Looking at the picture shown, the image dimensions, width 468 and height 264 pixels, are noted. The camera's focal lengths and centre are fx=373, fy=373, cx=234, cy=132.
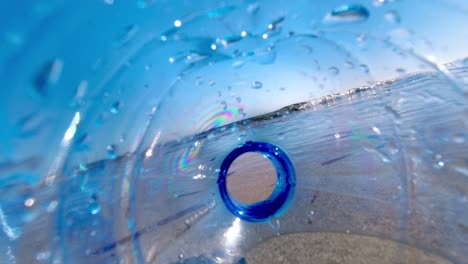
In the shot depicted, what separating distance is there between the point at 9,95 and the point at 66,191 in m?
0.34

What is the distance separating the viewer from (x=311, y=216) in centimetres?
110

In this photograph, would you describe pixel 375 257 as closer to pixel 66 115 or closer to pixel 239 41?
pixel 239 41

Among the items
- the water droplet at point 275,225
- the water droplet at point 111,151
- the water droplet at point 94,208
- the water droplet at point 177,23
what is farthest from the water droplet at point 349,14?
the water droplet at point 94,208

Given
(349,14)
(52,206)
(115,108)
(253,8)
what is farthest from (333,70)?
(52,206)

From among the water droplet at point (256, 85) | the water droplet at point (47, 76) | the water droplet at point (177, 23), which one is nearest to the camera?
the water droplet at point (47, 76)

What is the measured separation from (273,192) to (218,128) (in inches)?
11.3

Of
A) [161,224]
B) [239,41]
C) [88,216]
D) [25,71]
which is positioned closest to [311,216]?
[161,224]

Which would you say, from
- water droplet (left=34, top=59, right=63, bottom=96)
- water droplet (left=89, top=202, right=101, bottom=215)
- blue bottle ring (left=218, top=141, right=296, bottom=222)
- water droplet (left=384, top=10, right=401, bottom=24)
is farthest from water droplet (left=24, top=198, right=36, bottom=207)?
water droplet (left=384, top=10, right=401, bottom=24)

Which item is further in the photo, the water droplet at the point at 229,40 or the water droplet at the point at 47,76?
the water droplet at the point at 229,40

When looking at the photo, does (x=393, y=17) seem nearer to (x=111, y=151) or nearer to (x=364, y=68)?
(x=364, y=68)

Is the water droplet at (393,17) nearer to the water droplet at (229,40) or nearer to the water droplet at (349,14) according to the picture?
the water droplet at (349,14)

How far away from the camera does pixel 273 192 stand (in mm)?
1189

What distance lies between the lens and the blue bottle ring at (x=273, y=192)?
3.74 feet

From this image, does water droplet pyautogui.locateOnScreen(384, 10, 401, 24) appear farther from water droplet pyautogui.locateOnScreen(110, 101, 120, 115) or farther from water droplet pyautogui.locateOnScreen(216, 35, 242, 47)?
water droplet pyautogui.locateOnScreen(110, 101, 120, 115)
